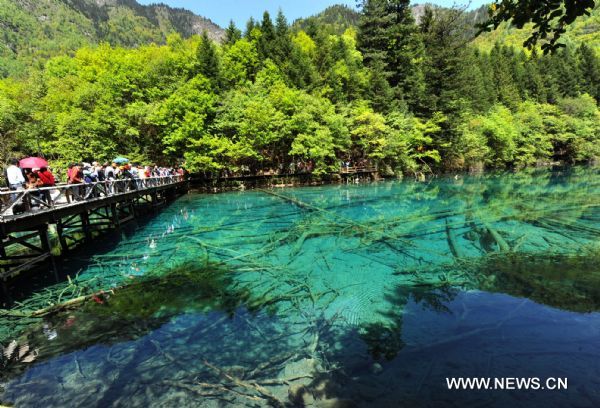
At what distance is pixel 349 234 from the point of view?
14.4 meters

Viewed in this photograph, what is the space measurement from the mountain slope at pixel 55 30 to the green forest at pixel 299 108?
78.5 meters

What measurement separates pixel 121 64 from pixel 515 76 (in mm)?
77799

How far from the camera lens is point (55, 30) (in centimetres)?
14462

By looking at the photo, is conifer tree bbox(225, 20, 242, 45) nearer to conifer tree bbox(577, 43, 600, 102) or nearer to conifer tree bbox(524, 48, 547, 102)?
conifer tree bbox(524, 48, 547, 102)

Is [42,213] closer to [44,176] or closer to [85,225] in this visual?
[44,176]

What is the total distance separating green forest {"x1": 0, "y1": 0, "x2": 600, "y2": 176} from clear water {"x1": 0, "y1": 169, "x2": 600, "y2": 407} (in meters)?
20.4

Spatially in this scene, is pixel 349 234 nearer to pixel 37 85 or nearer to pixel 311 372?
pixel 311 372

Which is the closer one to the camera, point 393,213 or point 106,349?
point 106,349

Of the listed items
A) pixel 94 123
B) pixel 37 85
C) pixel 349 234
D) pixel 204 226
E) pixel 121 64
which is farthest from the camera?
pixel 37 85

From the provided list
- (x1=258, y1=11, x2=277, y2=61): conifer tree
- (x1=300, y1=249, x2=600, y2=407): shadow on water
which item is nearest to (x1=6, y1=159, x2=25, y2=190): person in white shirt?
(x1=300, y1=249, x2=600, y2=407): shadow on water

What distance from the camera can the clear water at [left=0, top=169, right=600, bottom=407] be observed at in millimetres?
5055

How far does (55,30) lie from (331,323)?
198487 mm

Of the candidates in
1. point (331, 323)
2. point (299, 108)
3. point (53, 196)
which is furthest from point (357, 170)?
point (331, 323)

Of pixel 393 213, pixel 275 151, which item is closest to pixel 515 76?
pixel 275 151
